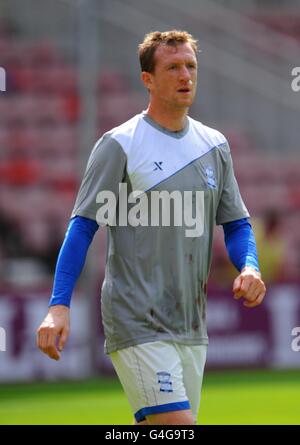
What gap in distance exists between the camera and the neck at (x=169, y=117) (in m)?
5.82

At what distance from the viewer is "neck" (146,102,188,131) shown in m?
5.82

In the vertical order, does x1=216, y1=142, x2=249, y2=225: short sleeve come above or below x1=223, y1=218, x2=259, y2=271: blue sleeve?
above

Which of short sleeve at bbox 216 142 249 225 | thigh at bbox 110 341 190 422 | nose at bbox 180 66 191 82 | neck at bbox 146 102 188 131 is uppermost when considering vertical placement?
nose at bbox 180 66 191 82

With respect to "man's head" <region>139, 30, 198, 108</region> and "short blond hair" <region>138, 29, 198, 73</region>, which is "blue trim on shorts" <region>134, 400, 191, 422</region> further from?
"short blond hair" <region>138, 29, 198, 73</region>

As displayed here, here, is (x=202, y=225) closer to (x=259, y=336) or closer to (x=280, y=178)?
(x=259, y=336)

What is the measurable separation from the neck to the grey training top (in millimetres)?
77

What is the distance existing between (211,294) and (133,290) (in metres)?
9.70

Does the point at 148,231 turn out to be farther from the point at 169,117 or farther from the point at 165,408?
the point at 165,408

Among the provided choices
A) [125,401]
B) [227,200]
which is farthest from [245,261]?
[125,401]

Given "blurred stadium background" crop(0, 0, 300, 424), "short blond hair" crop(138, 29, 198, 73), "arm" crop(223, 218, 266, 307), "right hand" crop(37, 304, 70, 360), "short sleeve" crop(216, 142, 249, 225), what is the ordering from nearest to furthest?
1. "right hand" crop(37, 304, 70, 360)
2. "arm" crop(223, 218, 266, 307)
3. "short blond hair" crop(138, 29, 198, 73)
4. "short sleeve" crop(216, 142, 249, 225)
5. "blurred stadium background" crop(0, 0, 300, 424)

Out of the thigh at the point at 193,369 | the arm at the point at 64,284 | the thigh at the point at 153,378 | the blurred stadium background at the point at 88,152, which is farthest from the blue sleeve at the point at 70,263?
the blurred stadium background at the point at 88,152

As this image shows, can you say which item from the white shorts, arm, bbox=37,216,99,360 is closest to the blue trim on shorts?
the white shorts

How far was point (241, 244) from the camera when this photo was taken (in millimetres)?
5898

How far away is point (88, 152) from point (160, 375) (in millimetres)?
9853
